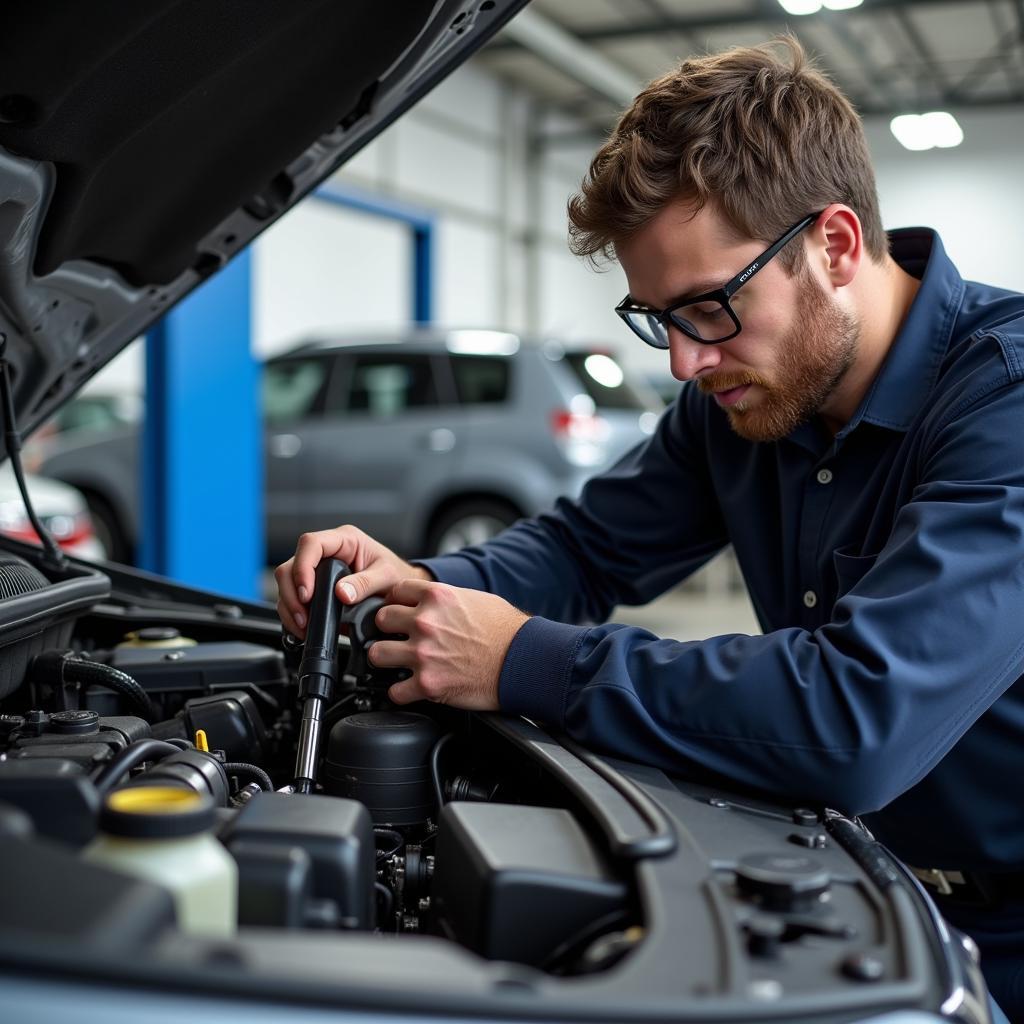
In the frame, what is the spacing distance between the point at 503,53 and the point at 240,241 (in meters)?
12.2

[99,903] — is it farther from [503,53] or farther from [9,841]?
[503,53]

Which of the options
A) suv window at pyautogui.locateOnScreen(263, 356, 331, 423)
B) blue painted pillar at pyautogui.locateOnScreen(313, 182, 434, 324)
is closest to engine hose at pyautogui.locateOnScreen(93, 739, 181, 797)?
blue painted pillar at pyautogui.locateOnScreen(313, 182, 434, 324)

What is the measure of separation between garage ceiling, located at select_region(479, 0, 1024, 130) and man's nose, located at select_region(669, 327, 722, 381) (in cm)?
975

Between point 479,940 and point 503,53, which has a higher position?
Answer: point 503,53

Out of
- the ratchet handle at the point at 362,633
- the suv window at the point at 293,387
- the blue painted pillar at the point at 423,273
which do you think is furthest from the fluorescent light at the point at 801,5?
the ratchet handle at the point at 362,633

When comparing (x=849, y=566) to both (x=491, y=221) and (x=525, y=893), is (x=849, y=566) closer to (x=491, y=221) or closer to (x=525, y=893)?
(x=525, y=893)

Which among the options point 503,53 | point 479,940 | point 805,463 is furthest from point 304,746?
point 503,53

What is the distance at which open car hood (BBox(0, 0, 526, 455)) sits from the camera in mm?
1280

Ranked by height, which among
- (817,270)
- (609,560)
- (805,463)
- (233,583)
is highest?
(817,270)

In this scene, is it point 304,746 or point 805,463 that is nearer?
point 304,746

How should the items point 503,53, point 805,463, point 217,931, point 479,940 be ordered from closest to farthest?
point 217,931 < point 479,940 < point 805,463 < point 503,53

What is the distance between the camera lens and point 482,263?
14461 millimetres

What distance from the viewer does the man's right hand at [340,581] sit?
5.24 ft

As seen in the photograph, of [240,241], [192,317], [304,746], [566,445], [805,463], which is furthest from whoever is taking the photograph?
[566,445]
